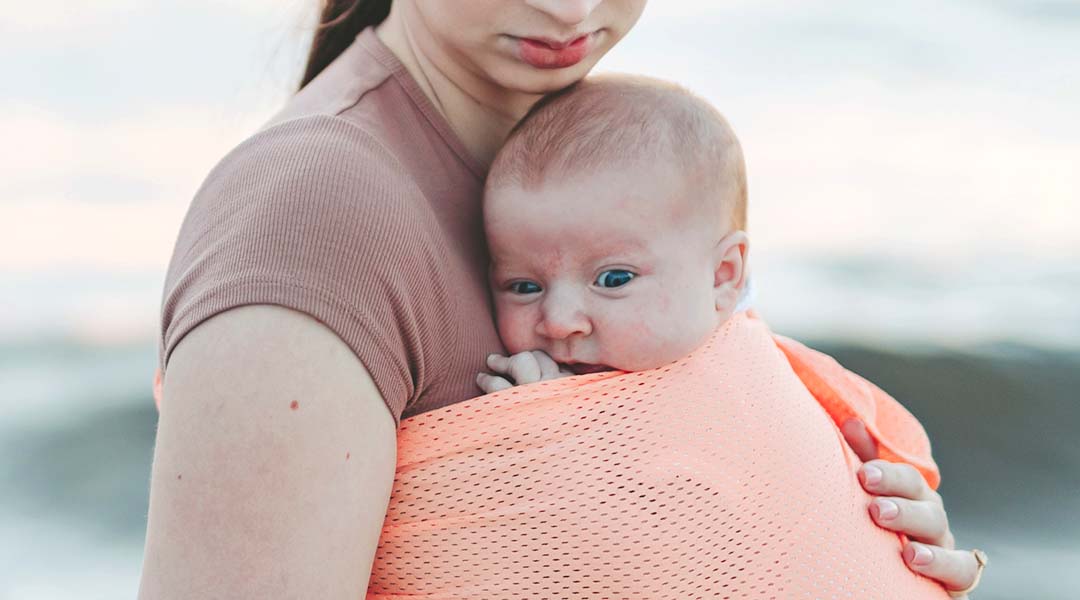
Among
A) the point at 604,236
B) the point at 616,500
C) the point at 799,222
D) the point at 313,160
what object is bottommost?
the point at 799,222

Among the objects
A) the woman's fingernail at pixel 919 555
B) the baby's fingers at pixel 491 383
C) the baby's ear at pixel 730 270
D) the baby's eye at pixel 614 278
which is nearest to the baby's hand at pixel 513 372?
the baby's fingers at pixel 491 383

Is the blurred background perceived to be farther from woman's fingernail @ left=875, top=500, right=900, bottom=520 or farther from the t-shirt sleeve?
the t-shirt sleeve

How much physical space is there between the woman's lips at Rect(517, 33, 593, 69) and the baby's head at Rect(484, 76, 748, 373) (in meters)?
0.05

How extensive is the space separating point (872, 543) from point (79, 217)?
243cm

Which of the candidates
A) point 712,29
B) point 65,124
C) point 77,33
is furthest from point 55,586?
point 712,29

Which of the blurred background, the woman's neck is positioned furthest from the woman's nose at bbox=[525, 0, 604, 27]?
the blurred background

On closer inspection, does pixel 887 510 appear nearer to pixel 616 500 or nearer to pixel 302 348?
pixel 616 500

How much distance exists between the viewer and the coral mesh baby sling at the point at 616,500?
99 cm

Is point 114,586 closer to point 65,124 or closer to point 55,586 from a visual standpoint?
point 55,586

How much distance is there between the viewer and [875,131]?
→ 3305mm

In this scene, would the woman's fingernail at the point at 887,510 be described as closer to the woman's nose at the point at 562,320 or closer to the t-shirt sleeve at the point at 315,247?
the woman's nose at the point at 562,320

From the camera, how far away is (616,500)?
39.3 inches

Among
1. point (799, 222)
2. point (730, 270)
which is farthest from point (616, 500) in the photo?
point (799, 222)

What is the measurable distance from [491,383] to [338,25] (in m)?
0.59
